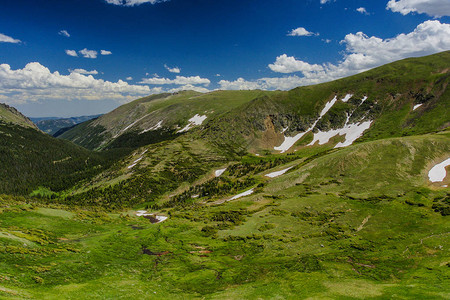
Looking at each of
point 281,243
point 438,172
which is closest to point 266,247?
point 281,243

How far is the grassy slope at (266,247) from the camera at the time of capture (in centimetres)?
3244

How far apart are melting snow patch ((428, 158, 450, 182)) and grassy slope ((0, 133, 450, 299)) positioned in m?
2.81

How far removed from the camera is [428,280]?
31.5 m

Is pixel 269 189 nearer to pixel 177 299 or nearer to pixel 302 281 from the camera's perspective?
pixel 302 281

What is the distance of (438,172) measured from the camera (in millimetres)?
87625

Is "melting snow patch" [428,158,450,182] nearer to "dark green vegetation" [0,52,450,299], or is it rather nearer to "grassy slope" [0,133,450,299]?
"dark green vegetation" [0,52,450,299]

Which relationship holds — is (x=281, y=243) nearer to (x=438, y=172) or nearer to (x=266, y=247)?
(x=266, y=247)

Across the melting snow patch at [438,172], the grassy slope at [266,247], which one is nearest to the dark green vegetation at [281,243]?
the grassy slope at [266,247]

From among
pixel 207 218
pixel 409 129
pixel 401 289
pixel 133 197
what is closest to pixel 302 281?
pixel 401 289

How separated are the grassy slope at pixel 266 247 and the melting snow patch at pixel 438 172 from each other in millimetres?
2808

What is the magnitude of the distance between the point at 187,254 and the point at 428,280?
43.8 meters

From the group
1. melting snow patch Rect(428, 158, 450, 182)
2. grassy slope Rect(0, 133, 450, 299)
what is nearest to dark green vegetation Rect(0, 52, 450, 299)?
grassy slope Rect(0, 133, 450, 299)

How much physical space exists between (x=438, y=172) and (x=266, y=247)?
82742 mm

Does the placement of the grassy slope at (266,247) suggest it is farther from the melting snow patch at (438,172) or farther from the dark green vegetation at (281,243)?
the melting snow patch at (438,172)
